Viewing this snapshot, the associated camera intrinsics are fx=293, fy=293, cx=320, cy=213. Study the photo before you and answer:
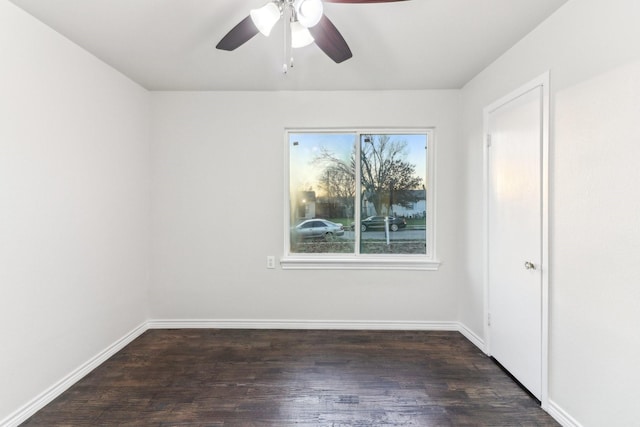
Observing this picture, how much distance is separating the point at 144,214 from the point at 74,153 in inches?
37.2

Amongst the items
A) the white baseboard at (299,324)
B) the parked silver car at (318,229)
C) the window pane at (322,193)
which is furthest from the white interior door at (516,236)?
the parked silver car at (318,229)

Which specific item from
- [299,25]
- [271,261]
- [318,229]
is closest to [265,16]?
[299,25]

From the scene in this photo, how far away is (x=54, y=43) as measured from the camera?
2.01 metres

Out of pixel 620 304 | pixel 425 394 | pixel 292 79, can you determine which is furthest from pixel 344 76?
pixel 425 394

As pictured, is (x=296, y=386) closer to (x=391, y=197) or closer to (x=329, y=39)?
(x=391, y=197)

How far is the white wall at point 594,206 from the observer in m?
1.40

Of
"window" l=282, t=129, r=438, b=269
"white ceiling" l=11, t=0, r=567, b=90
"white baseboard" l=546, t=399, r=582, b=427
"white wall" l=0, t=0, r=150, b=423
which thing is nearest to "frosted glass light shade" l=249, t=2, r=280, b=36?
"white ceiling" l=11, t=0, r=567, b=90

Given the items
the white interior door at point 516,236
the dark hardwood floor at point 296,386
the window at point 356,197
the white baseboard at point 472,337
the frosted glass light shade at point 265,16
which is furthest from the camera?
the window at point 356,197

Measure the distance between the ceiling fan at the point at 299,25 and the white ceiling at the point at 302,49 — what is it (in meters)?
0.22

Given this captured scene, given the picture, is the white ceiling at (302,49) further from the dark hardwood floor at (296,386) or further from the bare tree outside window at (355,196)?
the dark hardwood floor at (296,386)

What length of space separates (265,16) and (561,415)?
283 cm

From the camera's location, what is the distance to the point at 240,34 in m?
1.66

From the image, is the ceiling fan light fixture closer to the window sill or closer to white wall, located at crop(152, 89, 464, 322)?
white wall, located at crop(152, 89, 464, 322)

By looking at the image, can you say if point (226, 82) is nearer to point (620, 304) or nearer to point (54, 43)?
point (54, 43)
